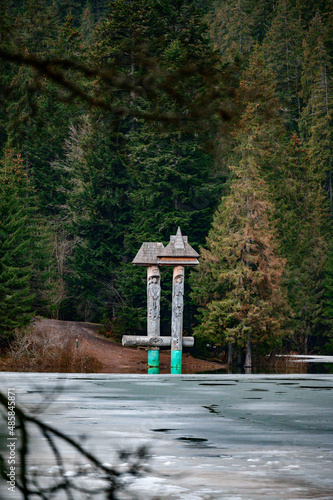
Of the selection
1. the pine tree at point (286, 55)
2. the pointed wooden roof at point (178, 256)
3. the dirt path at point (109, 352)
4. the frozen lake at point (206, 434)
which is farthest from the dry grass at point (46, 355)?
the pine tree at point (286, 55)

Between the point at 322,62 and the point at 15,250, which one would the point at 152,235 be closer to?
the point at 15,250

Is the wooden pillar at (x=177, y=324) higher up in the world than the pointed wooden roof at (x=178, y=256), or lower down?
lower down

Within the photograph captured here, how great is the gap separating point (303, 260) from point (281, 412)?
120 ft

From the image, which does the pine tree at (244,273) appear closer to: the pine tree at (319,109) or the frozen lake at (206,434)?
the frozen lake at (206,434)

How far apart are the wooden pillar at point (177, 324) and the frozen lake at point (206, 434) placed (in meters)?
10.1

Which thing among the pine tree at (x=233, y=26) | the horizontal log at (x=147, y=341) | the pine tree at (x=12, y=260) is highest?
the pine tree at (x=233, y=26)

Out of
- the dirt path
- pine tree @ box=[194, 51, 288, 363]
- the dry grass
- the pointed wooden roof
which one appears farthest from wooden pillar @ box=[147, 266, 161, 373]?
pine tree @ box=[194, 51, 288, 363]

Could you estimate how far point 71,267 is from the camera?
137ft

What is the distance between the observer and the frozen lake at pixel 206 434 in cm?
504

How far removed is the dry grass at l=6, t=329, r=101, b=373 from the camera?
26781 millimetres

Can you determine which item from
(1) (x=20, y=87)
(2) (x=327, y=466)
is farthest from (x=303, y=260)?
(1) (x=20, y=87)

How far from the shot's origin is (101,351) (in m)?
31.9

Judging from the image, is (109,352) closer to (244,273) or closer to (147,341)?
(244,273)

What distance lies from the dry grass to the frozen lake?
1195cm
